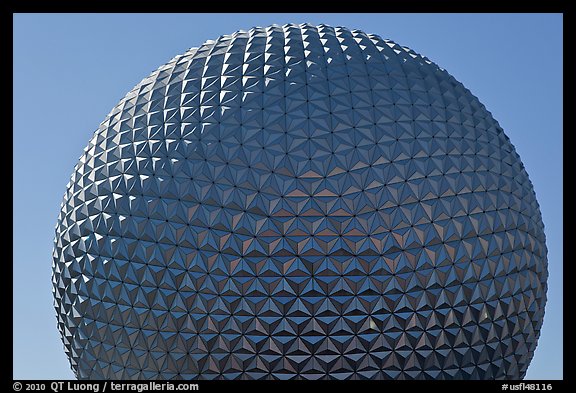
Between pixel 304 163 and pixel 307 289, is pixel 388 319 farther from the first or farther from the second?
pixel 304 163

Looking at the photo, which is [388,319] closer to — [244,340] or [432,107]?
[244,340]

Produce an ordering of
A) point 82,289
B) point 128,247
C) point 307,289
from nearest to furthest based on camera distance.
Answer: point 307,289, point 128,247, point 82,289

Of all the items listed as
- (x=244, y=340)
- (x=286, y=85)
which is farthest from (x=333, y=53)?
(x=244, y=340)
